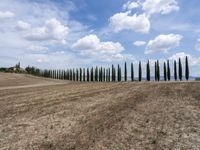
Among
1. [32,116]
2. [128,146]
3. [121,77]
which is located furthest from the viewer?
[121,77]

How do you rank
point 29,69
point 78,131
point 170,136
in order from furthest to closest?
point 29,69, point 78,131, point 170,136

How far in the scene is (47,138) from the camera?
8234 millimetres

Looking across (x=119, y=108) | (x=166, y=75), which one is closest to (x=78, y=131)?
(x=119, y=108)

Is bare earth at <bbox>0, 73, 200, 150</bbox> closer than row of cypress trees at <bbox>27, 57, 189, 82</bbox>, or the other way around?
bare earth at <bbox>0, 73, 200, 150</bbox>

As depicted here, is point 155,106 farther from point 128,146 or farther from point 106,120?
point 128,146

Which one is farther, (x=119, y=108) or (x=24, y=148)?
(x=119, y=108)

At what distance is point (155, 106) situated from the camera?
40.2ft

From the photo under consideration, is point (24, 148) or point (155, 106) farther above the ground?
point (155, 106)

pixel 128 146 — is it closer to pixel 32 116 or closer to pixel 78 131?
pixel 78 131

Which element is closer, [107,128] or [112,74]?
[107,128]

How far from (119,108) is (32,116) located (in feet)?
14.8

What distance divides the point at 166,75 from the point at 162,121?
49.8 meters

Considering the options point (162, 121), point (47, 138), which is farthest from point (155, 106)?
point (47, 138)

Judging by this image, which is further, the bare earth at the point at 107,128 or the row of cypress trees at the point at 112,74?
the row of cypress trees at the point at 112,74
